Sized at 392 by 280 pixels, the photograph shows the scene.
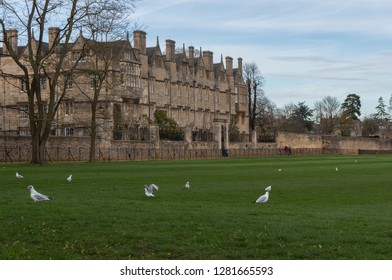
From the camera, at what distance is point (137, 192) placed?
2284 cm

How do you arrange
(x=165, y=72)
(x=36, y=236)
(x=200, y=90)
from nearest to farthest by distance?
(x=36, y=236) → (x=165, y=72) → (x=200, y=90)

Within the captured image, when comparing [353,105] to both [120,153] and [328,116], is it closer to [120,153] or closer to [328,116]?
[328,116]

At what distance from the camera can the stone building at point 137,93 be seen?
62.8 meters

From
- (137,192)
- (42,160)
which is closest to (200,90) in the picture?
(42,160)

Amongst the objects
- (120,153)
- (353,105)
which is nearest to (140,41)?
(120,153)

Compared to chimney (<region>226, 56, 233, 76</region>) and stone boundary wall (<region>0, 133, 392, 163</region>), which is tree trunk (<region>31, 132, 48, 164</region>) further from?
chimney (<region>226, 56, 233, 76</region>)

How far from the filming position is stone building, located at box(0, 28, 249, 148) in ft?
206

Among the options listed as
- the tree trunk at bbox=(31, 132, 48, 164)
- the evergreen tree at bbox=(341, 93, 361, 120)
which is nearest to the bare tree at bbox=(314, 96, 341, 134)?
the evergreen tree at bbox=(341, 93, 361, 120)

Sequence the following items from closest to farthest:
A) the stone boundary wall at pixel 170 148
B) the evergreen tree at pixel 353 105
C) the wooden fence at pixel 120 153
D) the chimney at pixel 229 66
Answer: the wooden fence at pixel 120 153 → the stone boundary wall at pixel 170 148 → the chimney at pixel 229 66 → the evergreen tree at pixel 353 105

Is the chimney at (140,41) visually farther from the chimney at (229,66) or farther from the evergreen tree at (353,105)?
the evergreen tree at (353,105)

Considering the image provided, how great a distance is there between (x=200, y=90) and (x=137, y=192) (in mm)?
74713

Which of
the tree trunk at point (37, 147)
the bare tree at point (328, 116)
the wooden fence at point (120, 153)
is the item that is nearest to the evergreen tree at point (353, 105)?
the bare tree at point (328, 116)

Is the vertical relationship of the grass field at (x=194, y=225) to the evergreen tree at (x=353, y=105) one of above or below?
below
